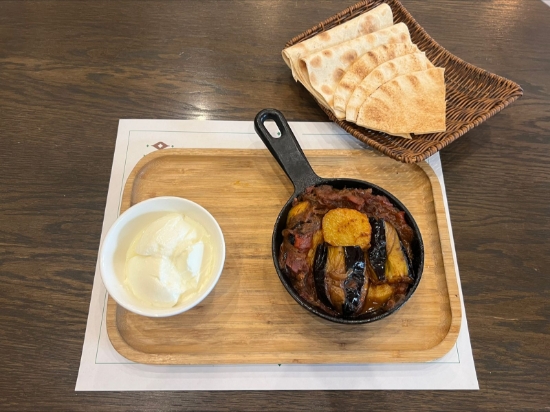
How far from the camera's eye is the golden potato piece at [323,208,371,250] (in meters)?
1.56

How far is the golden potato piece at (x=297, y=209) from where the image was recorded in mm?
1637

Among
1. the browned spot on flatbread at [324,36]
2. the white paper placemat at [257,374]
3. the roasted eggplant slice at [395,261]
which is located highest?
the browned spot on flatbread at [324,36]

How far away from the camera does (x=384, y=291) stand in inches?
60.1

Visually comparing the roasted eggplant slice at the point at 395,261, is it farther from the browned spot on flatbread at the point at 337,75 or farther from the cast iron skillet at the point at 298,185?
the browned spot on flatbread at the point at 337,75

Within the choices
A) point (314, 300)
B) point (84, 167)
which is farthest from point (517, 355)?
point (84, 167)

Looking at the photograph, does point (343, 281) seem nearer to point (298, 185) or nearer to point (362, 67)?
point (298, 185)

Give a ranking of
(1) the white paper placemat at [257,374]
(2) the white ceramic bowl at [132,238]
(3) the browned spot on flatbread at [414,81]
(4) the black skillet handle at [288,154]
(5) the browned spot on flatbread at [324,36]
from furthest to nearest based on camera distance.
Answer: (5) the browned spot on flatbread at [324,36]
(3) the browned spot on flatbread at [414,81]
(4) the black skillet handle at [288,154]
(1) the white paper placemat at [257,374]
(2) the white ceramic bowl at [132,238]

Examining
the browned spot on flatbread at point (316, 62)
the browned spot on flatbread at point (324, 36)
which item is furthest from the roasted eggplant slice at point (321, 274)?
the browned spot on flatbread at point (324, 36)

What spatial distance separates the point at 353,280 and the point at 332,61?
118 centimetres

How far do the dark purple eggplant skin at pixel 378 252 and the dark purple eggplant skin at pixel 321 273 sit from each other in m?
0.18

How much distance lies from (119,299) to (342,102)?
4.46 ft

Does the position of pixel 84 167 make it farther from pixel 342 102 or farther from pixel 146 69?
pixel 342 102

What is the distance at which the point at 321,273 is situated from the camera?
150 cm

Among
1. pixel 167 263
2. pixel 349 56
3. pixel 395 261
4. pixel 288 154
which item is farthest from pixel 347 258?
pixel 349 56
